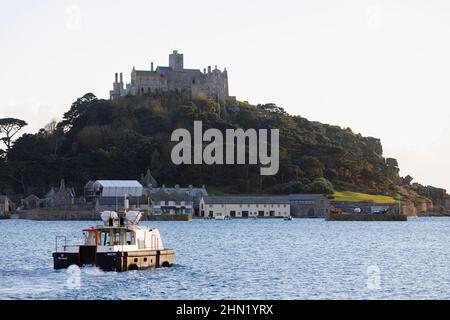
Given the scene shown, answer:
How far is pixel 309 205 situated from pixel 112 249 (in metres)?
130

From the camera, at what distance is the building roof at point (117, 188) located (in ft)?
534

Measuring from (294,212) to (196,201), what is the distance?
1901 cm

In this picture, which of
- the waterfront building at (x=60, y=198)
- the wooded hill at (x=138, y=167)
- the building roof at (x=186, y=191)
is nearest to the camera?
the waterfront building at (x=60, y=198)

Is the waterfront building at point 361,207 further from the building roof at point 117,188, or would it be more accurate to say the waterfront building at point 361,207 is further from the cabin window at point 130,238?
the cabin window at point 130,238

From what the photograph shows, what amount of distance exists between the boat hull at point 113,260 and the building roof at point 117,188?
114135 millimetres

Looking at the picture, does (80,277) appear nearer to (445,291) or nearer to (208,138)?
(445,291)

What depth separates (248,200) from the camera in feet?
551

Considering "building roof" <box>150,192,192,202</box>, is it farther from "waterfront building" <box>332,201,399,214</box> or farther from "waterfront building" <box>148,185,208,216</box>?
"waterfront building" <box>332,201,399,214</box>

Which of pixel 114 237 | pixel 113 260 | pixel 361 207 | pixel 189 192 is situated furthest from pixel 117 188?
pixel 113 260

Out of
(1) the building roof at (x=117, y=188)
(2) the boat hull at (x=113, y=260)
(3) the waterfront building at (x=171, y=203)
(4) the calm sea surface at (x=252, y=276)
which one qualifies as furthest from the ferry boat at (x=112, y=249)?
(1) the building roof at (x=117, y=188)

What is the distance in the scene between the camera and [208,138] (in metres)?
185

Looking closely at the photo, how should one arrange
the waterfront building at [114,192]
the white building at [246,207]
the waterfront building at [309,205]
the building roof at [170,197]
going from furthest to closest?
the waterfront building at [309,205], the white building at [246,207], the building roof at [170,197], the waterfront building at [114,192]
